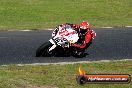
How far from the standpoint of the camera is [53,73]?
39.6 feet

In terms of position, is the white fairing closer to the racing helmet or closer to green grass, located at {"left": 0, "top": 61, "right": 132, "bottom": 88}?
the racing helmet

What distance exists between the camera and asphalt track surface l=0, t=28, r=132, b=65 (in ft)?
51.1

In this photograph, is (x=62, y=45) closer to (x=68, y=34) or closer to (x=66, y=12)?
(x=68, y=34)

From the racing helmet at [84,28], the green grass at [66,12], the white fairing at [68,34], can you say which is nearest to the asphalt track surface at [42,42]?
the white fairing at [68,34]

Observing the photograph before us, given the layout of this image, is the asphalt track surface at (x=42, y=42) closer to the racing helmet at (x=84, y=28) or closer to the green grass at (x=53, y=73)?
the racing helmet at (x=84, y=28)

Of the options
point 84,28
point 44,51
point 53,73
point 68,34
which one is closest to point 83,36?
point 84,28

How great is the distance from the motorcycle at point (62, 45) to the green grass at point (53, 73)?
76.0 inches

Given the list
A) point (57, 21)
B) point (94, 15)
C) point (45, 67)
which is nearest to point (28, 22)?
point (57, 21)

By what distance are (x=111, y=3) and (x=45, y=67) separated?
24892 millimetres

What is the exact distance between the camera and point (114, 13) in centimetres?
3419

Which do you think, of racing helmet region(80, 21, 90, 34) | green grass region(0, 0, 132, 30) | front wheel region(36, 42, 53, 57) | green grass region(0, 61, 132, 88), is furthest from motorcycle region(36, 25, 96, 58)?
green grass region(0, 0, 132, 30)

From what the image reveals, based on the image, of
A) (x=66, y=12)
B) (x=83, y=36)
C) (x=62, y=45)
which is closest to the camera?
(x=62, y=45)

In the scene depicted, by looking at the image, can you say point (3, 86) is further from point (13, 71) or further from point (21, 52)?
point (21, 52)

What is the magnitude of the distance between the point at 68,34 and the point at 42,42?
3.47 meters
